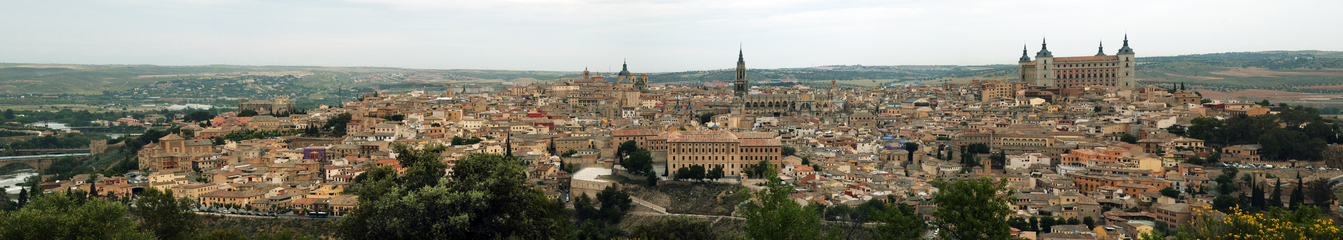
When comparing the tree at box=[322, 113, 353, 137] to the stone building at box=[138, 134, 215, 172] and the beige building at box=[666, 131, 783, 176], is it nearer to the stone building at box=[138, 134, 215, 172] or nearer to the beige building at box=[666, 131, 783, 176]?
the stone building at box=[138, 134, 215, 172]

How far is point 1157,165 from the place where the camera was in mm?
30891

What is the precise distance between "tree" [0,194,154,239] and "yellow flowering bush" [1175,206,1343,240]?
15.5 meters

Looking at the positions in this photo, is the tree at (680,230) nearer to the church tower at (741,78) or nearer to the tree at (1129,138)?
the tree at (1129,138)

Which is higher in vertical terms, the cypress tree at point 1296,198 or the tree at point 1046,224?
the cypress tree at point 1296,198

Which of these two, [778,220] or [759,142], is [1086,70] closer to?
[759,142]

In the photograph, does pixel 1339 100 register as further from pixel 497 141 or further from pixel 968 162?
pixel 497 141

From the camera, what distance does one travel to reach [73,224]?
1509 centimetres

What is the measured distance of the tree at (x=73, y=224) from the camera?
48.9 ft

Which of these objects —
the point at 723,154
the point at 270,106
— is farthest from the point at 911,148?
the point at 270,106

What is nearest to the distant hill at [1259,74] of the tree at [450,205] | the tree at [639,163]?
the tree at [639,163]

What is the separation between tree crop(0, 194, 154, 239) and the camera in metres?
14.9

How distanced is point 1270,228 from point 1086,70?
50.9 metres

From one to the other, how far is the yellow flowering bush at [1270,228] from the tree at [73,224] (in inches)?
612

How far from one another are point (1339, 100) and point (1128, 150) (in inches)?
1674
